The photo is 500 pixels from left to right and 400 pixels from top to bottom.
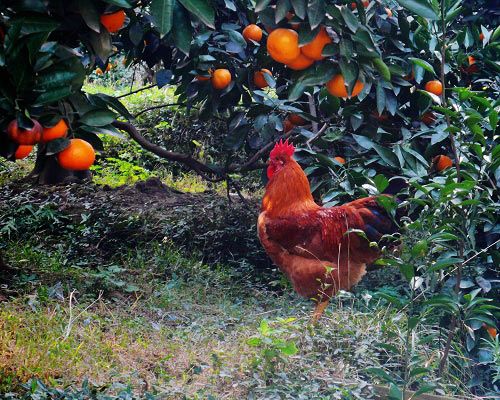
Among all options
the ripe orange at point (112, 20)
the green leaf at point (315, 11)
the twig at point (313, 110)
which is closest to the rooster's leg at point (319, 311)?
the twig at point (313, 110)

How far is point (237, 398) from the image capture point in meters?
3.41

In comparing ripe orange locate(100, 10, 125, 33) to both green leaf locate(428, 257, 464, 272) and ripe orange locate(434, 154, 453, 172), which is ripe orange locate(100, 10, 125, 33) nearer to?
green leaf locate(428, 257, 464, 272)

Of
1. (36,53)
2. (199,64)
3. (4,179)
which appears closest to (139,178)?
(4,179)

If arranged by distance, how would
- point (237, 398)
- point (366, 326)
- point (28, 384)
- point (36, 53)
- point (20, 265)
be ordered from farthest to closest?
1. point (20, 265)
2. point (366, 326)
3. point (237, 398)
4. point (28, 384)
5. point (36, 53)

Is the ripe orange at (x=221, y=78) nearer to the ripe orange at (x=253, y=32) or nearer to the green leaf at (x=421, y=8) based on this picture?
the ripe orange at (x=253, y=32)

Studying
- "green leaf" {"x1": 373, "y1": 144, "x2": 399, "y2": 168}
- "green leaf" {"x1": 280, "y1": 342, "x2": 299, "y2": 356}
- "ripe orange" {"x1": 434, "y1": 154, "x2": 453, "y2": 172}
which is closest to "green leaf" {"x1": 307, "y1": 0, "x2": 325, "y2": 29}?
"green leaf" {"x1": 280, "y1": 342, "x2": 299, "y2": 356}

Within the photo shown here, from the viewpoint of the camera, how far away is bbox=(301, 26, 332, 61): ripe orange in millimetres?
3385

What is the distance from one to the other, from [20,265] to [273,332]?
2480 millimetres

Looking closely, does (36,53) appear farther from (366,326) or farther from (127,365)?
(366,326)

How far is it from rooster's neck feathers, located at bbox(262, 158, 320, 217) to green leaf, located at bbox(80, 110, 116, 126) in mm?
2286

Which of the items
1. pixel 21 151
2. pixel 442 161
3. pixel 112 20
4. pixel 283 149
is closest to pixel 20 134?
pixel 21 151

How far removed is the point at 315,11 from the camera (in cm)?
321

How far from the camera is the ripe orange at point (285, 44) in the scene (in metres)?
3.42

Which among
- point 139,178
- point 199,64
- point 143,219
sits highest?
point 199,64
